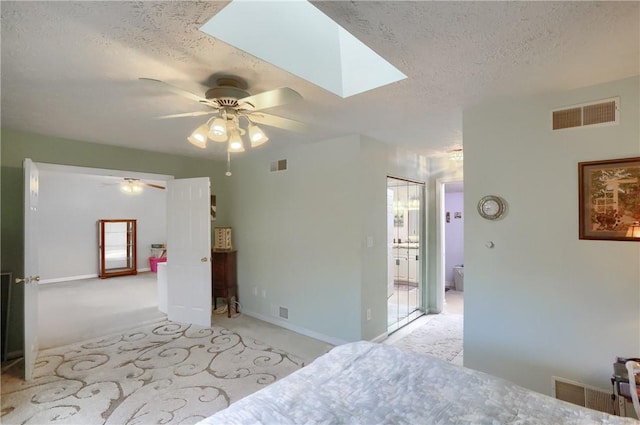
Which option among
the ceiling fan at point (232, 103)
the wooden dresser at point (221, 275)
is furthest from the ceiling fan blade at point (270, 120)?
the wooden dresser at point (221, 275)

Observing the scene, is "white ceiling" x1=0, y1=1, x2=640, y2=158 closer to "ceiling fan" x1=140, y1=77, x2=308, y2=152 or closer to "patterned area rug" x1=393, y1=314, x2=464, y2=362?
"ceiling fan" x1=140, y1=77, x2=308, y2=152

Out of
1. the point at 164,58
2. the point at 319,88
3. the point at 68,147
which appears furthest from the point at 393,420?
the point at 68,147

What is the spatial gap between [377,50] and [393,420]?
1813 millimetres

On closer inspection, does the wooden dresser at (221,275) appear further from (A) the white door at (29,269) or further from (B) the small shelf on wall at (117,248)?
(B) the small shelf on wall at (117,248)

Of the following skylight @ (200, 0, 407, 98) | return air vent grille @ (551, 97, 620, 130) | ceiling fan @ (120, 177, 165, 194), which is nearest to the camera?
skylight @ (200, 0, 407, 98)

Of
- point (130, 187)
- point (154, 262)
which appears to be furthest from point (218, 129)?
point (154, 262)

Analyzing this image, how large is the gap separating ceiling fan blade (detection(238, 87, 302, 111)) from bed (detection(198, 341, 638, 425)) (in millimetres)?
1577

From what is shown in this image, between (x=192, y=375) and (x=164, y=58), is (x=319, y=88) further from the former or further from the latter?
(x=192, y=375)

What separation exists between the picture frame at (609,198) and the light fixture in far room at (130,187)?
8422mm

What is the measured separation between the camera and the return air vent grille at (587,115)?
207 centimetres

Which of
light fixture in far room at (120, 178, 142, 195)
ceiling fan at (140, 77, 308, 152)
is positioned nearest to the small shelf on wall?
light fixture in far room at (120, 178, 142, 195)

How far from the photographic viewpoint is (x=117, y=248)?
8.28 meters

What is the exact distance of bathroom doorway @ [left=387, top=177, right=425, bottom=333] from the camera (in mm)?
4317

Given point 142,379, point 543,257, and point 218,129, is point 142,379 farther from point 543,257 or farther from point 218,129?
point 543,257
